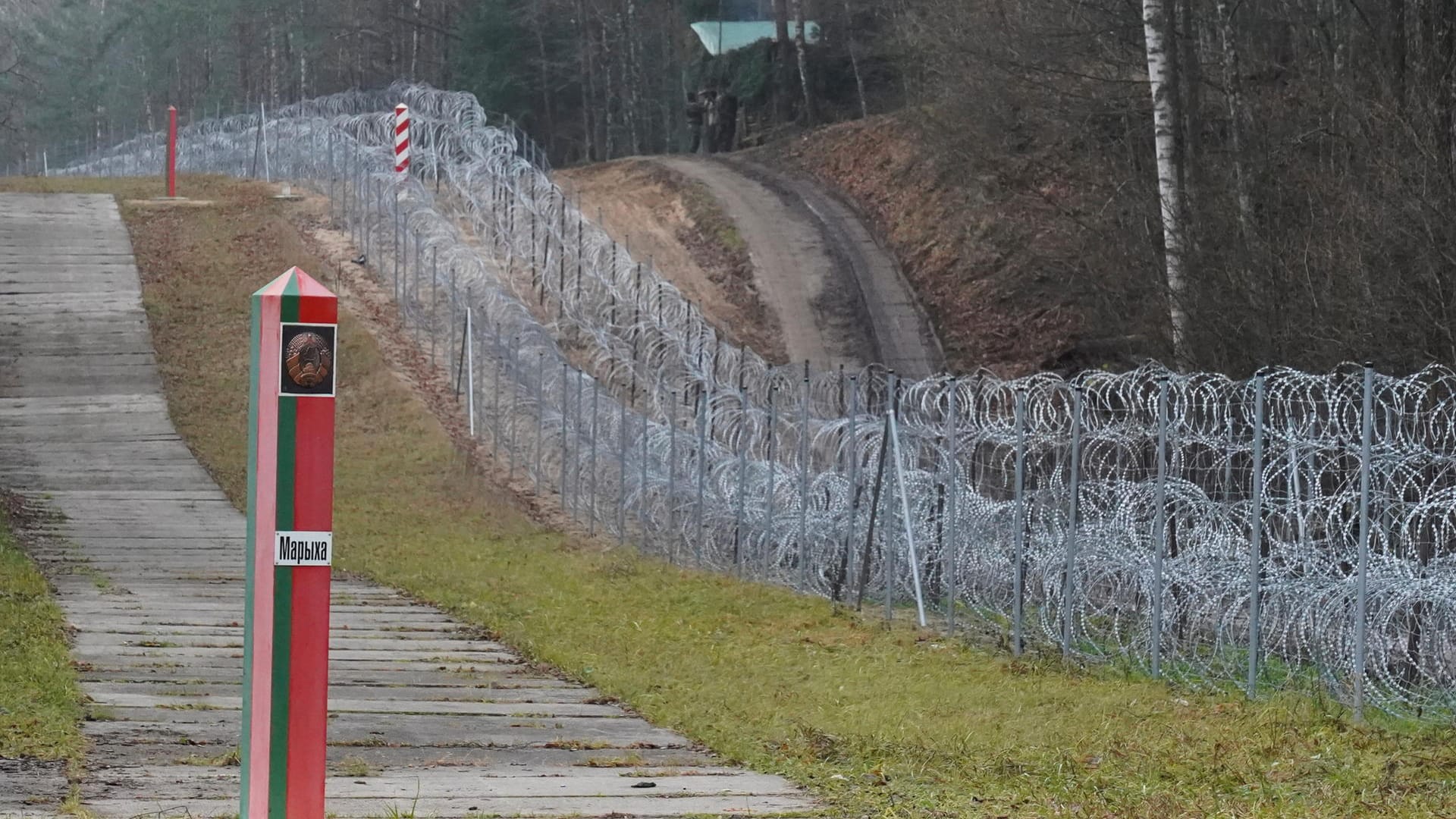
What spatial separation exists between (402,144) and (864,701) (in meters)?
23.6

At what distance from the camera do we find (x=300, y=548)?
4.20 metres

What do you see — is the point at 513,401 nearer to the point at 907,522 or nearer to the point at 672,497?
the point at 672,497

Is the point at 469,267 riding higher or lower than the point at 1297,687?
higher

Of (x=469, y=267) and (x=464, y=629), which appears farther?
(x=469, y=267)

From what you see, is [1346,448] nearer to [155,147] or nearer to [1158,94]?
[1158,94]

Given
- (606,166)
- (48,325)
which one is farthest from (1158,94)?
(606,166)

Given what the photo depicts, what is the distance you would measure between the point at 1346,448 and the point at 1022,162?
26.0m

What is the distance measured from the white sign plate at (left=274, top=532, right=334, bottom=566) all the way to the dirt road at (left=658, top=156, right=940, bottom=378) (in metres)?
23.6

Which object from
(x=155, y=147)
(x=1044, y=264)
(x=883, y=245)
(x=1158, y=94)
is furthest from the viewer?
(x=155, y=147)

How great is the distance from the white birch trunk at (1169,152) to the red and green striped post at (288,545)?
1673cm

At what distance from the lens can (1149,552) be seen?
10.6 meters

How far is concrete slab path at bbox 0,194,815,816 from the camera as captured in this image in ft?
20.9

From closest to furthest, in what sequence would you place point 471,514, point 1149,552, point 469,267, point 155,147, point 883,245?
point 1149,552 → point 471,514 → point 469,267 → point 883,245 → point 155,147

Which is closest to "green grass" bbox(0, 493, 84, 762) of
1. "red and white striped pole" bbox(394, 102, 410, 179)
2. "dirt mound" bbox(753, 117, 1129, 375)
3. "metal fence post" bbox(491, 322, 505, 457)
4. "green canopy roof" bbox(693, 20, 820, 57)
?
"metal fence post" bbox(491, 322, 505, 457)
